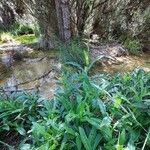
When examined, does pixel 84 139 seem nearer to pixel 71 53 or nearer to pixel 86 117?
pixel 86 117

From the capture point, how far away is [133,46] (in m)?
7.72

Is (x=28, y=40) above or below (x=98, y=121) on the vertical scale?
below

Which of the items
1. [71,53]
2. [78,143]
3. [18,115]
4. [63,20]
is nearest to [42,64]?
[71,53]

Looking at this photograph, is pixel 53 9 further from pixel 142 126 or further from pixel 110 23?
pixel 142 126

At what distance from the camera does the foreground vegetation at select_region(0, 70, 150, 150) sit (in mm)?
2486

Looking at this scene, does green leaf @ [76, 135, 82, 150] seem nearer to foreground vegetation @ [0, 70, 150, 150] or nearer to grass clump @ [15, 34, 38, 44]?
foreground vegetation @ [0, 70, 150, 150]

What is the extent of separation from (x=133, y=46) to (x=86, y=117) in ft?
17.4

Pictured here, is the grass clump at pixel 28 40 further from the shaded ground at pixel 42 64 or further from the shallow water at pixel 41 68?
the shallow water at pixel 41 68

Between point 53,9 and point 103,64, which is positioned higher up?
point 53,9

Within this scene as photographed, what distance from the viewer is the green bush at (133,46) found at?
7.62 metres

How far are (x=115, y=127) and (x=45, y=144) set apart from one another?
19.6 inches

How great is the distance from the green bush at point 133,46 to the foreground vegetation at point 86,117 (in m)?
4.48

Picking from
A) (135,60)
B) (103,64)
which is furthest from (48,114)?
(135,60)

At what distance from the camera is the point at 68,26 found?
7.30 metres
